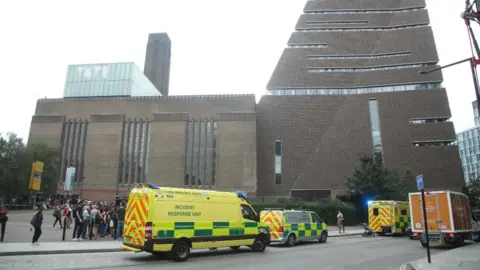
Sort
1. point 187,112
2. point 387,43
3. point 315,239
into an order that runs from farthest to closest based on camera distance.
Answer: point 387,43 < point 187,112 < point 315,239

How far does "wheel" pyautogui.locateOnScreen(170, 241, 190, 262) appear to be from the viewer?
1062 cm

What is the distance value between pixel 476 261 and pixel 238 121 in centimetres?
4325

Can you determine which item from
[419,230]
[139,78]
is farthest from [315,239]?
[139,78]

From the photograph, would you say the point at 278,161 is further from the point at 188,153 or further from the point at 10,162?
the point at 10,162

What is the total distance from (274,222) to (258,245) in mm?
2901

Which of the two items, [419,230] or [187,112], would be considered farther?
[187,112]

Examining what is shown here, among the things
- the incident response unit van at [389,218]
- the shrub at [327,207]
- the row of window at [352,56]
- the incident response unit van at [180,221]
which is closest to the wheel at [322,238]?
the incident response unit van at [180,221]

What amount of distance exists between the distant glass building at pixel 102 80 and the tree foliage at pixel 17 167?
69.7 ft

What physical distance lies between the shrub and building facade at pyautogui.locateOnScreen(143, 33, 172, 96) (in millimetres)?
73733

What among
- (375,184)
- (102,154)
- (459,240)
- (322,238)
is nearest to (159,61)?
(102,154)

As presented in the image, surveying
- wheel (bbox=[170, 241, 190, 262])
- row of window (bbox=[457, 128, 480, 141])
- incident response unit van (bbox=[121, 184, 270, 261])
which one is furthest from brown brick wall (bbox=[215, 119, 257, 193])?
row of window (bbox=[457, 128, 480, 141])

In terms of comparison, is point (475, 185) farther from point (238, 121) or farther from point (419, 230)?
point (419, 230)

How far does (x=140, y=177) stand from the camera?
5259cm

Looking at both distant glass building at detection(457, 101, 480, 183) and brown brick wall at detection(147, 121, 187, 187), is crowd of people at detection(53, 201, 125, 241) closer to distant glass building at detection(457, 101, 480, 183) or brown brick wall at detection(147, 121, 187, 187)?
brown brick wall at detection(147, 121, 187, 187)
